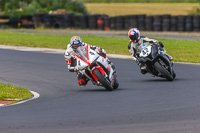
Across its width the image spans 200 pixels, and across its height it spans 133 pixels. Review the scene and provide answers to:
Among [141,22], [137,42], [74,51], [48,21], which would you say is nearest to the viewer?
[74,51]

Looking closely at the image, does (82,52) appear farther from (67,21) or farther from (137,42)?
(67,21)

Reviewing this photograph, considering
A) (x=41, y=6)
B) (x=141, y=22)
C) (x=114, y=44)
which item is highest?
(x=114, y=44)

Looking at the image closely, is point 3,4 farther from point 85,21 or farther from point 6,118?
point 6,118

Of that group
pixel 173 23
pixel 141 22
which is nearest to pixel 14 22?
pixel 141 22

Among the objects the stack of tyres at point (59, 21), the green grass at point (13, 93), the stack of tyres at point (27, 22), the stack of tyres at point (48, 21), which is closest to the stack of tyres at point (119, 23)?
the stack of tyres at point (59, 21)

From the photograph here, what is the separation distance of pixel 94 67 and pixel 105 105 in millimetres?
2289

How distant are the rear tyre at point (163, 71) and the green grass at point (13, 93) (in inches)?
144

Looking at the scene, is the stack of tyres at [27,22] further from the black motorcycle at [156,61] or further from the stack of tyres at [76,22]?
the black motorcycle at [156,61]

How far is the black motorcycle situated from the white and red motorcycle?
5.84 feet

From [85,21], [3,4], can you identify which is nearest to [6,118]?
[85,21]

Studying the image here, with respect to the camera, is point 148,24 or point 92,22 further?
point 92,22

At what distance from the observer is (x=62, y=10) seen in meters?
49.7

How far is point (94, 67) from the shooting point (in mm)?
13305

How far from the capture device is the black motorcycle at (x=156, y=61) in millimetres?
15102
